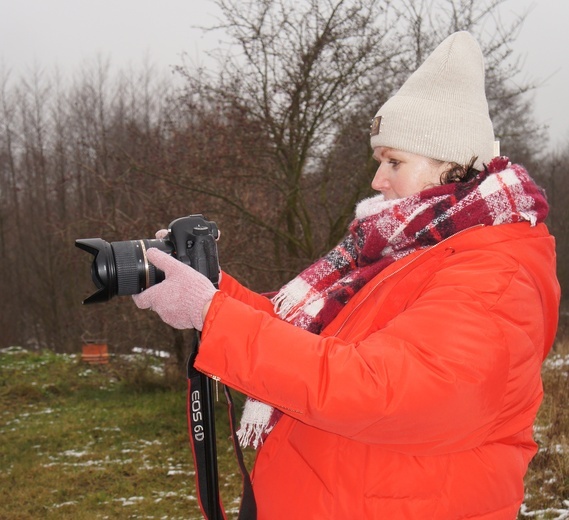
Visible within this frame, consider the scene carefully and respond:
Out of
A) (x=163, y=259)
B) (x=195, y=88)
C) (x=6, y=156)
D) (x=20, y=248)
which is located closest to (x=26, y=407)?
(x=195, y=88)

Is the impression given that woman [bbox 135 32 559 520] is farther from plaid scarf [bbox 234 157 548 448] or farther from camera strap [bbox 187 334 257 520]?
camera strap [bbox 187 334 257 520]

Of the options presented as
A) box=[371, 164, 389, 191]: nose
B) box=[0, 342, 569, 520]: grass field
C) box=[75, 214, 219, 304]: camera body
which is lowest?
box=[0, 342, 569, 520]: grass field

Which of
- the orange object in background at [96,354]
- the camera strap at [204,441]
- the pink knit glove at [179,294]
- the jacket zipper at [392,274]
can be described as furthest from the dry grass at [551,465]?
the orange object in background at [96,354]

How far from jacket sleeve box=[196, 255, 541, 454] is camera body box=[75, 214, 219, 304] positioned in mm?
329

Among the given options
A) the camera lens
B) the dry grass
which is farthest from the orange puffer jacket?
the dry grass

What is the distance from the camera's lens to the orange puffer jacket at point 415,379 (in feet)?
3.76

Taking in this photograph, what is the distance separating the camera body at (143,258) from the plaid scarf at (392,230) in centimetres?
27

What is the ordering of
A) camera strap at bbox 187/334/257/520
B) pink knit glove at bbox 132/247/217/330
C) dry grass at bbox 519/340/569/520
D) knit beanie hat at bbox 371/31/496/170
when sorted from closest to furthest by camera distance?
pink knit glove at bbox 132/247/217/330, knit beanie hat at bbox 371/31/496/170, camera strap at bbox 187/334/257/520, dry grass at bbox 519/340/569/520

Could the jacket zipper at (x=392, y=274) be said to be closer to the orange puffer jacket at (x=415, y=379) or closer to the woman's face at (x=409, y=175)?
the orange puffer jacket at (x=415, y=379)

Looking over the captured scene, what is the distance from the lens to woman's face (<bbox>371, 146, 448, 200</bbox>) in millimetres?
1524

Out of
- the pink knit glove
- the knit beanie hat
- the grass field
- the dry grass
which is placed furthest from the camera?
the grass field

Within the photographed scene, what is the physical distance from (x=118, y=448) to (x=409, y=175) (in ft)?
20.8

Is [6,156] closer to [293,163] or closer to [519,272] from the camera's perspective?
[293,163]

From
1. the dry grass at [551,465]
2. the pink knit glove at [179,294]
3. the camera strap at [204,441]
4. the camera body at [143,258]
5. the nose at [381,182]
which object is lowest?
the dry grass at [551,465]
